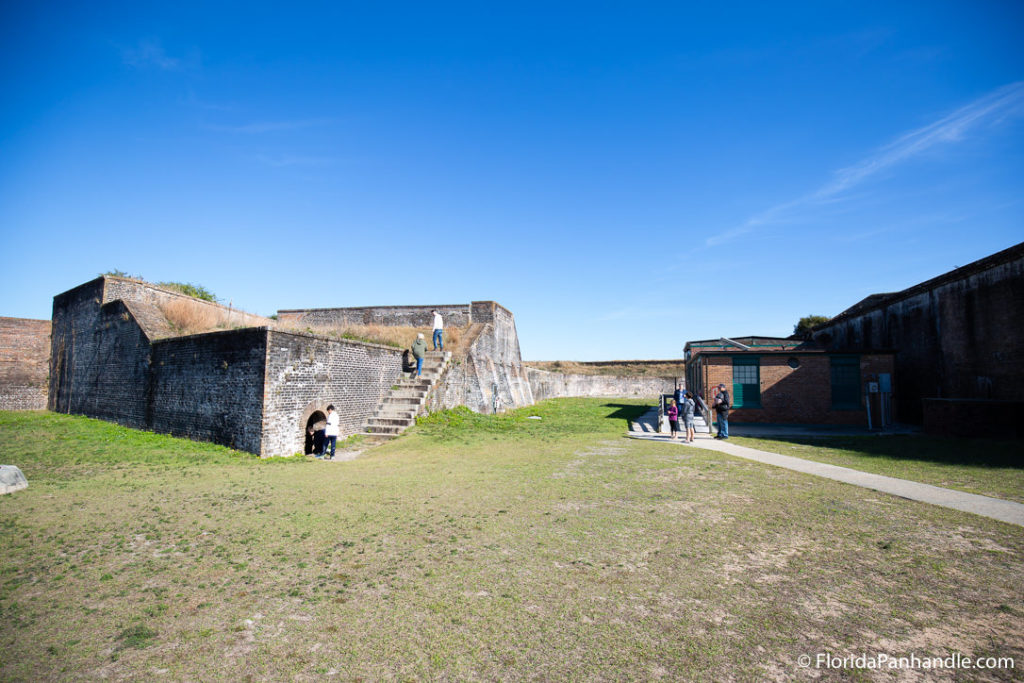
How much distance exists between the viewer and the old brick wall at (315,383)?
10.9m

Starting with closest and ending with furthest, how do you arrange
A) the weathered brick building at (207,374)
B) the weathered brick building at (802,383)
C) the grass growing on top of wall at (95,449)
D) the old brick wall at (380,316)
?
the grass growing on top of wall at (95,449), the weathered brick building at (207,374), the weathered brick building at (802,383), the old brick wall at (380,316)

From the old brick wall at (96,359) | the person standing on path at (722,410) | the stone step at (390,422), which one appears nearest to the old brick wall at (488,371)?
the stone step at (390,422)

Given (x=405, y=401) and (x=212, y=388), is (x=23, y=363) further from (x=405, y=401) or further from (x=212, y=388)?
(x=405, y=401)

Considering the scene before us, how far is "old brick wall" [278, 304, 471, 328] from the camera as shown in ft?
77.8

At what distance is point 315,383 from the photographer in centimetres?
1231

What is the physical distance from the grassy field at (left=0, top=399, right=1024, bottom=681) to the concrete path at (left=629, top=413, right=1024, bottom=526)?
493 mm

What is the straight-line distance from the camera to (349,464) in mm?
10273

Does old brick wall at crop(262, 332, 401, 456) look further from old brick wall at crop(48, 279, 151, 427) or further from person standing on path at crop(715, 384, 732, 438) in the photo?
person standing on path at crop(715, 384, 732, 438)

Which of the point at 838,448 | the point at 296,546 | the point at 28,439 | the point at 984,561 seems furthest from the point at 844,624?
the point at 28,439

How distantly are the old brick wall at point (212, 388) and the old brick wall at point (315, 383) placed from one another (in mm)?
303

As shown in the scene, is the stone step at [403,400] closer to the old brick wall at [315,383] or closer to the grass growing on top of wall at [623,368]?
the old brick wall at [315,383]

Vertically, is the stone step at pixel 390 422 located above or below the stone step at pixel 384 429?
above

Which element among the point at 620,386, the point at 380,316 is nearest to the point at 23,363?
the point at 380,316

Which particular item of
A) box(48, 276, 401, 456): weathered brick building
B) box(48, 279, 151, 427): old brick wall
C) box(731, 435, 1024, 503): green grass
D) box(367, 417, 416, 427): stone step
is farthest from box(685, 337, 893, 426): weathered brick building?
box(48, 279, 151, 427): old brick wall
